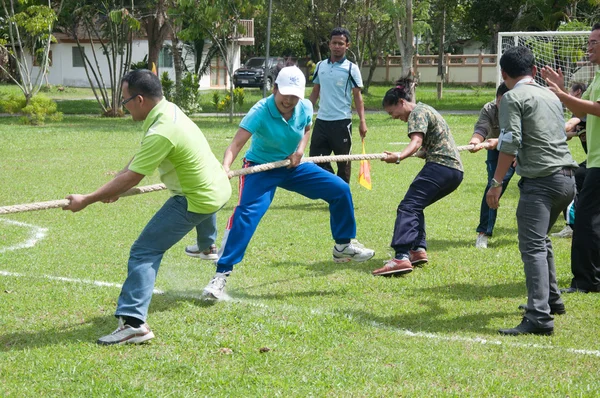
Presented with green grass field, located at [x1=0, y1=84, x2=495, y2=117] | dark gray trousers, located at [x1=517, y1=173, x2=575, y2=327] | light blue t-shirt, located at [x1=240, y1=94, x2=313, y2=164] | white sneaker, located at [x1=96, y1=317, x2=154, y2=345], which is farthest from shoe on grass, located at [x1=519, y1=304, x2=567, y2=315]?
green grass field, located at [x1=0, y1=84, x2=495, y2=117]

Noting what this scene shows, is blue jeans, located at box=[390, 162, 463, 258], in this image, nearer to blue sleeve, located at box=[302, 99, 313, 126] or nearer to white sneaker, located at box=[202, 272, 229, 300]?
blue sleeve, located at box=[302, 99, 313, 126]

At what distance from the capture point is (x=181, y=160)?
5.54 m

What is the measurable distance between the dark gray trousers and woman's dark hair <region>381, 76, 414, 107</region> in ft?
5.48

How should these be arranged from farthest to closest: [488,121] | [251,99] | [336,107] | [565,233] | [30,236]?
1. [251,99]
2. [336,107]
3. [565,233]
4. [30,236]
5. [488,121]

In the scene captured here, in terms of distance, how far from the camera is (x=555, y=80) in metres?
6.20

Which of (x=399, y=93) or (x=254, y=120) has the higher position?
(x=399, y=93)

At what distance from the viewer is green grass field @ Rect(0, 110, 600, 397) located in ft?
15.8

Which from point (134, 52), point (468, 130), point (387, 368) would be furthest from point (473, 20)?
point (387, 368)

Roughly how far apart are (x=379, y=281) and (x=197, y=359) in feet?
8.17

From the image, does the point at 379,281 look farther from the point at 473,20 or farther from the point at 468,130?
the point at 473,20

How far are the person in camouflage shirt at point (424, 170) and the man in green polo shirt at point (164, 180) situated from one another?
2.13m

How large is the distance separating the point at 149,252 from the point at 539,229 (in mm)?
2781

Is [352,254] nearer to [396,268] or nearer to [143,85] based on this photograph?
[396,268]

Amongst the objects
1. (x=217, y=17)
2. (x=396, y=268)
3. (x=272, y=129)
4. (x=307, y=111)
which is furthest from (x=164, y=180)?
(x=217, y=17)
